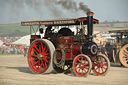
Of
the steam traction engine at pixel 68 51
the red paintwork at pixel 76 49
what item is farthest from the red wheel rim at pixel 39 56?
the red paintwork at pixel 76 49

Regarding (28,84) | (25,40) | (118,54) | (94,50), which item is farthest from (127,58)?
(25,40)

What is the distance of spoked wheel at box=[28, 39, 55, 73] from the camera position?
1082 cm

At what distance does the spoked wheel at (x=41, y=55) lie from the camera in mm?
10820

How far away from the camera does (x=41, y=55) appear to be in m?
11.1

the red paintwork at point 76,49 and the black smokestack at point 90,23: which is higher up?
the black smokestack at point 90,23

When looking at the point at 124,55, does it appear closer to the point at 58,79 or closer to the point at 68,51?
the point at 68,51

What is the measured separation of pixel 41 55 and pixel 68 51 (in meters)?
1.12

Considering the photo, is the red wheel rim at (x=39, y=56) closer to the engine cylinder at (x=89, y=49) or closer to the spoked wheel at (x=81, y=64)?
the spoked wheel at (x=81, y=64)

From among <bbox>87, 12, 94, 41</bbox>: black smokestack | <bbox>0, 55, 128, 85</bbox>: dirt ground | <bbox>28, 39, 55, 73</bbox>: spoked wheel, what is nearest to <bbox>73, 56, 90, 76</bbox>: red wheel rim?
<bbox>0, 55, 128, 85</bbox>: dirt ground

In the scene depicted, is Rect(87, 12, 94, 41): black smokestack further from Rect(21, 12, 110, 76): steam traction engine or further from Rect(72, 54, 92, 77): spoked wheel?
Rect(72, 54, 92, 77): spoked wheel

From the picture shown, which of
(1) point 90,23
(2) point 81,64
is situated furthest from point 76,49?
(1) point 90,23

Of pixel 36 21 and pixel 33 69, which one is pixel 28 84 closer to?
pixel 33 69

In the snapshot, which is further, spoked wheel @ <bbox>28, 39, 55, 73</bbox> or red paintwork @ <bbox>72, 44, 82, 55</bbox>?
spoked wheel @ <bbox>28, 39, 55, 73</bbox>

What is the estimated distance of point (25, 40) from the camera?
1956 inches
